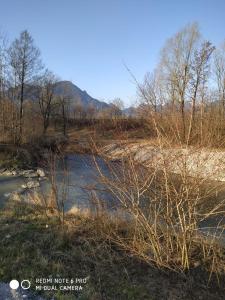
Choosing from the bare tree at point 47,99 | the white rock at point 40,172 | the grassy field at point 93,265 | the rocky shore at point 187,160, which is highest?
the bare tree at point 47,99

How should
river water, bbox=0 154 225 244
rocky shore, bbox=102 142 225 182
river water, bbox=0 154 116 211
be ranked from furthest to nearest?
river water, bbox=0 154 116 211 < river water, bbox=0 154 225 244 < rocky shore, bbox=102 142 225 182

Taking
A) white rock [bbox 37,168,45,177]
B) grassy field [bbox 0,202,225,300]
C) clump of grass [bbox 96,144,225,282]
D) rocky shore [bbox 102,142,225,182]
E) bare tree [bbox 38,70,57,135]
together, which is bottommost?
white rock [bbox 37,168,45,177]

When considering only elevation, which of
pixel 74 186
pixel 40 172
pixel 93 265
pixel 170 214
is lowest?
pixel 40 172

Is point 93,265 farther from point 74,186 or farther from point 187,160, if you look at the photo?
point 74,186

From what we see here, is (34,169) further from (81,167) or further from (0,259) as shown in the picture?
(0,259)

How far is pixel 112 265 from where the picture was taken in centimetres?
428

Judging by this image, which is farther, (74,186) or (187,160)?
(74,186)

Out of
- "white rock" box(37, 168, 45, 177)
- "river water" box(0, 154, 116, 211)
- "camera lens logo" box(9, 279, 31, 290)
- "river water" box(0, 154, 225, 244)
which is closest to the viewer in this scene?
"camera lens logo" box(9, 279, 31, 290)

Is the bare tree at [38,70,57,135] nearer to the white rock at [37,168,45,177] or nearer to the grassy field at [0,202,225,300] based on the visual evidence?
the white rock at [37,168,45,177]

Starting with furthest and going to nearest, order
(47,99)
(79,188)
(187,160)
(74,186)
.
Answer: (47,99) < (79,188) < (74,186) < (187,160)

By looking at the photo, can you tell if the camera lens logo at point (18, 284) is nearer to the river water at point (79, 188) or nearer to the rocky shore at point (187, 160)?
the river water at point (79, 188)

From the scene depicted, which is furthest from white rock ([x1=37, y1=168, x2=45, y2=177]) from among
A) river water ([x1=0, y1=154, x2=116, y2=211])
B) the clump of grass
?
the clump of grass

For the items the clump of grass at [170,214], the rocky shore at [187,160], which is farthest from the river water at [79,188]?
the rocky shore at [187,160]

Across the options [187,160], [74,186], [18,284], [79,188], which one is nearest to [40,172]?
[79,188]
